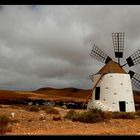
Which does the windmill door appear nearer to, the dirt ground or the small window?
the small window

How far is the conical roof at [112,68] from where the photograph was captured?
2677 cm

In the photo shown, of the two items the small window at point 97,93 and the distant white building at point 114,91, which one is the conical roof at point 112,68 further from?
the small window at point 97,93

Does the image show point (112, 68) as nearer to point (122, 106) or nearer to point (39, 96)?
point (122, 106)

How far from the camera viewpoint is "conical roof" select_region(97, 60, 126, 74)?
26.8 meters

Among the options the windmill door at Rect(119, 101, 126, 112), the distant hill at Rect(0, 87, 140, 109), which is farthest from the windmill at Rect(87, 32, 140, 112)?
the distant hill at Rect(0, 87, 140, 109)

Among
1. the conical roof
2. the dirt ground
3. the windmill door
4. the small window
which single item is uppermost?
the conical roof

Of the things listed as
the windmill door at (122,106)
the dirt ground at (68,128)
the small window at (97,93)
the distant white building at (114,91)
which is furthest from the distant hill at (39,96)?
the dirt ground at (68,128)

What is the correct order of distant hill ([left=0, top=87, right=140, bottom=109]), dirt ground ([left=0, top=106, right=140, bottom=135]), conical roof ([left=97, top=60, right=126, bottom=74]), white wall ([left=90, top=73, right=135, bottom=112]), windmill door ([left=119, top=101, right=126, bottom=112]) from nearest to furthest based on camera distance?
dirt ground ([left=0, top=106, right=140, bottom=135]) < white wall ([left=90, top=73, right=135, bottom=112]) < windmill door ([left=119, top=101, right=126, bottom=112]) < conical roof ([left=97, top=60, right=126, bottom=74]) < distant hill ([left=0, top=87, right=140, bottom=109])

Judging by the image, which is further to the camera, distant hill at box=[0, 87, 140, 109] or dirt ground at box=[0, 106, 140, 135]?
distant hill at box=[0, 87, 140, 109]
